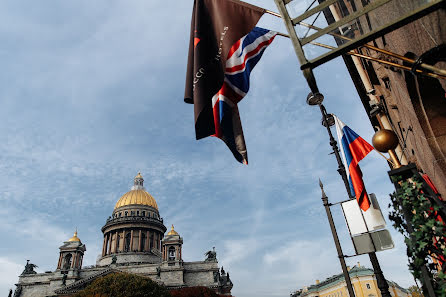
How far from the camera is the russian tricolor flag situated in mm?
6930

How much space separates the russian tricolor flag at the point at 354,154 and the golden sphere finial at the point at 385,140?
9.63 ft

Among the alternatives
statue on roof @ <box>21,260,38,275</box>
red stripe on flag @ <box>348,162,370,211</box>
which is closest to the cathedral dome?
statue on roof @ <box>21,260,38,275</box>

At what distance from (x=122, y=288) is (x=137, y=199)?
106ft

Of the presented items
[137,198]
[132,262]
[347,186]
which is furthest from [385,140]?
[137,198]

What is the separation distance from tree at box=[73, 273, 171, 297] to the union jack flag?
39.6 metres

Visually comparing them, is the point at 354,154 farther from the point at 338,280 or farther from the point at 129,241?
the point at 338,280

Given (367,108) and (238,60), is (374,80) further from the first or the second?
(238,60)

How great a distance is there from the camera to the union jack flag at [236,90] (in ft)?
20.6

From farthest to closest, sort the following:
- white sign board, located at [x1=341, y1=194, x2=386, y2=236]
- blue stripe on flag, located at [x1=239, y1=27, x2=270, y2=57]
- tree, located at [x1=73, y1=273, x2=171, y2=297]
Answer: tree, located at [x1=73, y1=273, x2=171, y2=297]
white sign board, located at [x1=341, y1=194, x2=386, y2=236]
blue stripe on flag, located at [x1=239, y1=27, x2=270, y2=57]

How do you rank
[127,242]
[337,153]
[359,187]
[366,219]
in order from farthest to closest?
[127,242], [337,153], [359,187], [366,219]

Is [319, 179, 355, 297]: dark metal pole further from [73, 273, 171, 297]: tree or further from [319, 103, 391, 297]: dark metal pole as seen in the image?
[73, 273, 171, 297]: tree

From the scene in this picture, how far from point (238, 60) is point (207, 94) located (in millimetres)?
1132

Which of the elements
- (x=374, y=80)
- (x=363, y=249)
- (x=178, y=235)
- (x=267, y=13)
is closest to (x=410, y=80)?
(x=267, y=13)

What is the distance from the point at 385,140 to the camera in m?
4.31
